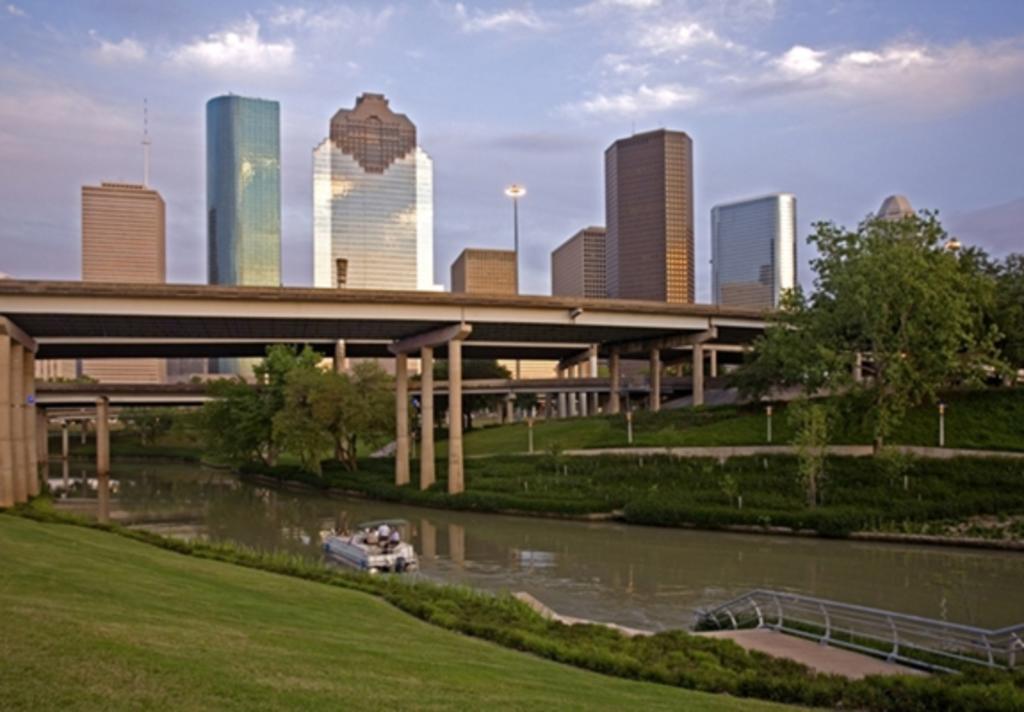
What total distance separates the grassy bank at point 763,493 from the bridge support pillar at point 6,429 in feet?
79.3

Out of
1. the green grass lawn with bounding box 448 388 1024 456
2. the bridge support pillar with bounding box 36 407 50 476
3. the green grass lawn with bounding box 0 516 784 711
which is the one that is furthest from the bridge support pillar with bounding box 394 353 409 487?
the bridge support pillar with bounding box 36 407 50 476

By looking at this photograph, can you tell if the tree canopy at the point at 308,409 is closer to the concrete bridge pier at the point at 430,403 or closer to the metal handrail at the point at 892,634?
the concrete bridge pier at the point at 430,403

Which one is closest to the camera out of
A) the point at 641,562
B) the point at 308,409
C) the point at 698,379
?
the point at 641,562

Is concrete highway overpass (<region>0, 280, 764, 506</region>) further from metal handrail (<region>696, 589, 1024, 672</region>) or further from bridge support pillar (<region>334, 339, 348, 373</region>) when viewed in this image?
metal handrail (<region>696, 589, 1024, 672</region>)

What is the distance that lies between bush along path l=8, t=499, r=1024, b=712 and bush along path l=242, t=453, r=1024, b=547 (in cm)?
2396

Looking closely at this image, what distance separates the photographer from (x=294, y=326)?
6481 centimetres

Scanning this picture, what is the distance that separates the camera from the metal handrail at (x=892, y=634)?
637 inches

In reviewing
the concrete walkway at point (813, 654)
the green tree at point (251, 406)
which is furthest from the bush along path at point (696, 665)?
the green tree at point (251, 406)

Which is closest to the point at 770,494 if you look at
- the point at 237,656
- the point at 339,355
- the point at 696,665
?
the point at 696,665

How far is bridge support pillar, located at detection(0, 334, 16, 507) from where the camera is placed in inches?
1877

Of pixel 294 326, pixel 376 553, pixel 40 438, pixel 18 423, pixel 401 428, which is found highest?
pixel 294 326

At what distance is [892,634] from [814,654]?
4598mm

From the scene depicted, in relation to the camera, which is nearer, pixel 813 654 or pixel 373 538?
pixel 813 654

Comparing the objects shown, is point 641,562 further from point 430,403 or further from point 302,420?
point 302,420
